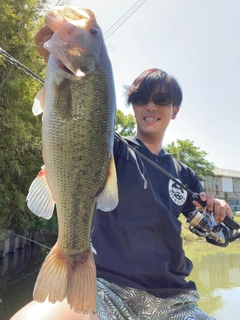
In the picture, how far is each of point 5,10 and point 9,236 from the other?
6753 millimetres

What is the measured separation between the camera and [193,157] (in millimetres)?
30219

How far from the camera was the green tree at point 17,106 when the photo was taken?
789 cm

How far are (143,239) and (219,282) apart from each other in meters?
5.39

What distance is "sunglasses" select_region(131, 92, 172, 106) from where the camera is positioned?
248 cm

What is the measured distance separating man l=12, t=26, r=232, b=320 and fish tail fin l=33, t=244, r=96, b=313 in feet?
0.75

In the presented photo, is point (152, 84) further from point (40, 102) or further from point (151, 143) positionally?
point (40, 102)

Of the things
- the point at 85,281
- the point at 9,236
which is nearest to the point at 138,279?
the point at 85,281

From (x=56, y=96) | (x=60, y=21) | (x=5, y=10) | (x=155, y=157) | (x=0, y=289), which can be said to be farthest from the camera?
(x=5, y=10)

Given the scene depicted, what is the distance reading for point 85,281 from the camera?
1.40m

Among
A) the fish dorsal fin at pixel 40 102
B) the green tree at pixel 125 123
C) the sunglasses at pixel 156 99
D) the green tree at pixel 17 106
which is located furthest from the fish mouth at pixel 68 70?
the green tree at pixel 125 123

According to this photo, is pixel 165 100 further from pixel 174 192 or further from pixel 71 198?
pixel 71 198

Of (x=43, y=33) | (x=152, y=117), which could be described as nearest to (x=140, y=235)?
(x=152, y=117)

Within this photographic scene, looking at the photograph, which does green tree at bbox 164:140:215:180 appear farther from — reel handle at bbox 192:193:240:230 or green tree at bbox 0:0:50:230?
reel handle at bbox 192:193:240:230

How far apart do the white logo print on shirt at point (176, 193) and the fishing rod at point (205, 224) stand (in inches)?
1.1
